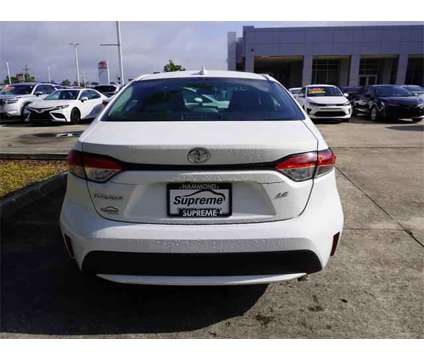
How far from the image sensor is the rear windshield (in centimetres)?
264

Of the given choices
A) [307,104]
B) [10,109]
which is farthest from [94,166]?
[10,109]

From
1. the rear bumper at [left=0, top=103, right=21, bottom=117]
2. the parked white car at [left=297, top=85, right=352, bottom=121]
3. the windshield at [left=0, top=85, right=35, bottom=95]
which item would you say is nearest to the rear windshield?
the parked white car at [left=297, top=85, right=352, bottom=121]

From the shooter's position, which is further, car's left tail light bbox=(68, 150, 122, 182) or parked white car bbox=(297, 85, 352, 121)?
parked white car bbox=(297, 85, 352, 121)

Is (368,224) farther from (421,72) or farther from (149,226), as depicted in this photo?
(421,72)

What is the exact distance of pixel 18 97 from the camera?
1572 centimetres

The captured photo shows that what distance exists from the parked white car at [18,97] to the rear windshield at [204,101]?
46.6ft

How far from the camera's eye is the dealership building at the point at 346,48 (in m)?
42.7

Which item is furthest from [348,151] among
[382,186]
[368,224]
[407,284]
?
[407,284]

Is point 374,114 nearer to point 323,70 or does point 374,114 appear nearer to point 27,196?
point 27,196

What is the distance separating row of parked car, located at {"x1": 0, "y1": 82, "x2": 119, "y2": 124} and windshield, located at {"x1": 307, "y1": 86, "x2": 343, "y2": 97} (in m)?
8.37

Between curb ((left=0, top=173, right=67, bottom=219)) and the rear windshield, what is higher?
the rear windshield

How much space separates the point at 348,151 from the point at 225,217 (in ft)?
23.1

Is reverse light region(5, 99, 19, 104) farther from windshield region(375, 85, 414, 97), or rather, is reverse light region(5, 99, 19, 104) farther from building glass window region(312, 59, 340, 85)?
building glass window region(312, 59, 340, 85)

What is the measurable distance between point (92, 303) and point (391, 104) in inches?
576
